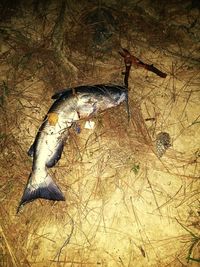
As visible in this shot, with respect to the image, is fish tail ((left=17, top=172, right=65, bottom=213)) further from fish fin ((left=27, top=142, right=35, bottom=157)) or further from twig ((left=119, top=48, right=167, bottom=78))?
twig ((left=119, top=48, right=167, bottom=78))

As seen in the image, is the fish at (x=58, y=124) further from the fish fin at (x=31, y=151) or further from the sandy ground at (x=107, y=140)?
the sandy ground at (x=107, y=140)

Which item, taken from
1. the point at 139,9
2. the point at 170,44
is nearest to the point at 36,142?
the point at 170,44

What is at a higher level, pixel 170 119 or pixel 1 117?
pixel 1 117

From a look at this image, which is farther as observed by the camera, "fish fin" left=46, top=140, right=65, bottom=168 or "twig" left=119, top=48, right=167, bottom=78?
"twig" left=119, top=48, right=167, bottom=78

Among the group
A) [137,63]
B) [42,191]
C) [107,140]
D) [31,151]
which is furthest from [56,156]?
[137,63]

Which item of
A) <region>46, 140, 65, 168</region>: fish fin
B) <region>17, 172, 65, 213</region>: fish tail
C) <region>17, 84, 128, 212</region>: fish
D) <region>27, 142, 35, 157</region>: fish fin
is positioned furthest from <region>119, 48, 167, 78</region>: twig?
<region>17, 172, 65, 213</region>: fish tail

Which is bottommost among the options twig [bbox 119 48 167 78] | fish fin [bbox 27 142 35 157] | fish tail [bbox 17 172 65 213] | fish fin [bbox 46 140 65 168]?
fish tail [bbox 17 172 65 213]

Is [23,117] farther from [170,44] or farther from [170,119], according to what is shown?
[170,44]

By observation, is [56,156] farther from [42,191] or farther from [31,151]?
[42,191]
